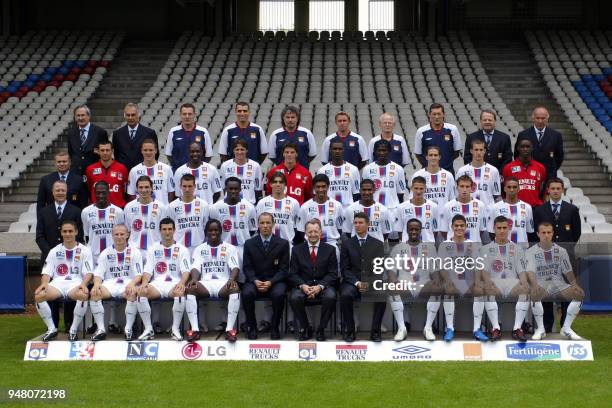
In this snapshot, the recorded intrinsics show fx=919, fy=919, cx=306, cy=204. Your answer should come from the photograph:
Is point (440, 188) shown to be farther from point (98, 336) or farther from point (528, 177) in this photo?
point (98, 336)

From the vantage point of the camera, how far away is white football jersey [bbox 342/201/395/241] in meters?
10.3

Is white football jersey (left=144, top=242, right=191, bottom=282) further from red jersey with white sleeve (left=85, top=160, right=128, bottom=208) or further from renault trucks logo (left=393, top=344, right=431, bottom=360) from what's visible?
renault trucks logo (left=393, top=344, right=431, bottom=360)

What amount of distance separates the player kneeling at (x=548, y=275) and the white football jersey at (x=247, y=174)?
10.8 ft

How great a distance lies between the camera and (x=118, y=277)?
1018cm

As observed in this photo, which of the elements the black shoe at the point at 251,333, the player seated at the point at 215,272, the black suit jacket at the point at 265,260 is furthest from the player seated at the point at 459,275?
the player seated at the point at 215,272

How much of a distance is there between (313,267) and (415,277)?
3.70ft

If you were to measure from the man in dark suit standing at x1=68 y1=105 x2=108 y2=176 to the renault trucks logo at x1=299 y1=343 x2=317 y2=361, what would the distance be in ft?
12.1

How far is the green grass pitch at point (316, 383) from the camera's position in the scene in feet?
25.2

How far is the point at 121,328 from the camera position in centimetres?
1060

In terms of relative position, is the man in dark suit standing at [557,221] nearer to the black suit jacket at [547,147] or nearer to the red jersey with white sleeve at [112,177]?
the black suit jacket at [547,147]

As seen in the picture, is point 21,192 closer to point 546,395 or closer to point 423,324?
point 423,324

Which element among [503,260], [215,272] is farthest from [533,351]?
[215,272]

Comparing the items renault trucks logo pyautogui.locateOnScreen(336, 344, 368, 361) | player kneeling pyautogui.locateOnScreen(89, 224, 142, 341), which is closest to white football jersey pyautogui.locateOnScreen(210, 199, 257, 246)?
player kneeling pyautogui.locateOnScreen(89, 224, 142, 341)

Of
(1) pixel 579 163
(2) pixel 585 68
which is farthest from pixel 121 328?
(2) pixel 585 68
